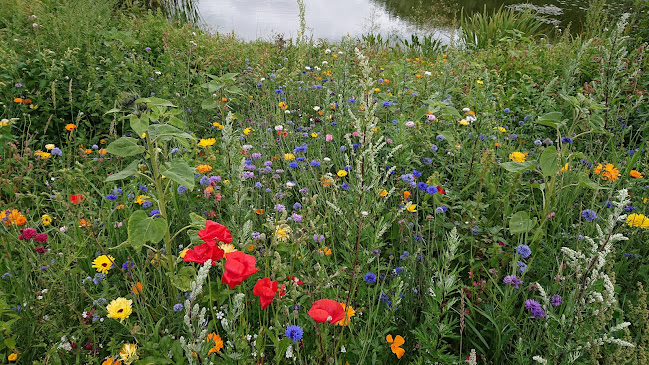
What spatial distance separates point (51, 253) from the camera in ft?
5.58

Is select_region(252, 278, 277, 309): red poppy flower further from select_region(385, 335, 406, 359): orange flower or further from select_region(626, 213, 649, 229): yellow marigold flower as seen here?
select_region(626, 213, 649, 229): yellow marigold flower

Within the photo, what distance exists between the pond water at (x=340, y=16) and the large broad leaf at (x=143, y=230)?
8.40m

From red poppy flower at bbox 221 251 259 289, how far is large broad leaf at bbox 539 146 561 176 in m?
1.33

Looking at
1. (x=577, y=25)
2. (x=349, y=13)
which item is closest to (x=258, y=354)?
(x=577, y=25)

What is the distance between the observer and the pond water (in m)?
10.4

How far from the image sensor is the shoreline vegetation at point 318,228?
4.02ft

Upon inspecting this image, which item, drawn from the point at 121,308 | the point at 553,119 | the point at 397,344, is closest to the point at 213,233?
the point at 121,308

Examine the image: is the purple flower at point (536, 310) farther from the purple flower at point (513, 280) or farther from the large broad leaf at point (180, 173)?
the large broad leaf at point (180, 173)

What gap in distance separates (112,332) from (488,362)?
1.50 metres

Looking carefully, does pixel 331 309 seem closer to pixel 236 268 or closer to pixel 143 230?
pixel 236 268

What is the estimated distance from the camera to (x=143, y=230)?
51.2 inches

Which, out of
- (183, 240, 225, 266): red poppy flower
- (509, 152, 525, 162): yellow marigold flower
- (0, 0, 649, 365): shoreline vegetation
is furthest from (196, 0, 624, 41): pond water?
(183, 240, 225, 266): red poppy flower

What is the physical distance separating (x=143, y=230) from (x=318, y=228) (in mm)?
690

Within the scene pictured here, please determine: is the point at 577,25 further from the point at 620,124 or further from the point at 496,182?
the point at 496,182
